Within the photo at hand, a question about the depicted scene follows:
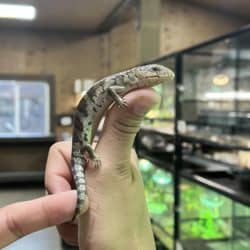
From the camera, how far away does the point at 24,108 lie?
9266mm

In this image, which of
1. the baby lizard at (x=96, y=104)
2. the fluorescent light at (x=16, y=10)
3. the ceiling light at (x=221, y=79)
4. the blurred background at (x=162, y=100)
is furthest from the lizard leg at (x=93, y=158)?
the fluorescent light at (x=16, y=10)

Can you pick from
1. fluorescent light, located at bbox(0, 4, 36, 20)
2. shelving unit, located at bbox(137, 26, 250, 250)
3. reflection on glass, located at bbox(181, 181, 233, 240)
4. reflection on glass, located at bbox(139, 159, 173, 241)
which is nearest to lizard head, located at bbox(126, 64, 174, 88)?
shelving unit, located at bbox(137, 26, 250, 250)

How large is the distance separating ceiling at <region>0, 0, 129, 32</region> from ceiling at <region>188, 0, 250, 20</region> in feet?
7.25

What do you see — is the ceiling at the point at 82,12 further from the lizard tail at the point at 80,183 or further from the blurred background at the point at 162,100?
the lizard tail at the point at 80,183

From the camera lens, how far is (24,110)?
9266 millimetres

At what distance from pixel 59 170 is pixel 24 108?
8.69m

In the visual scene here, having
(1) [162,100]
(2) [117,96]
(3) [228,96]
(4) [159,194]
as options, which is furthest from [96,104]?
(3) [228,96]

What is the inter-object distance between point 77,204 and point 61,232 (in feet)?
0.97

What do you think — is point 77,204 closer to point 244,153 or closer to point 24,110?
point 244,153

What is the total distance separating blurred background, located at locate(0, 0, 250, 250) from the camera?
9.29 feet

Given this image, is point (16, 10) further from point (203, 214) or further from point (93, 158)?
point (93, 158)

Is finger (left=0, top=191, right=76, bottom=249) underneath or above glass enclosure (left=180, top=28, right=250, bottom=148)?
underneath

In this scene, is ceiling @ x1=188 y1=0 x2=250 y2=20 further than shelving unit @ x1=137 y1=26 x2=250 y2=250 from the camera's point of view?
Yes

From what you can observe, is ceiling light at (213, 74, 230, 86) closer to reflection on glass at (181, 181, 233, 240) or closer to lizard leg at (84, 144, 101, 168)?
reflection on glass at (181, 181, 233, 240)
